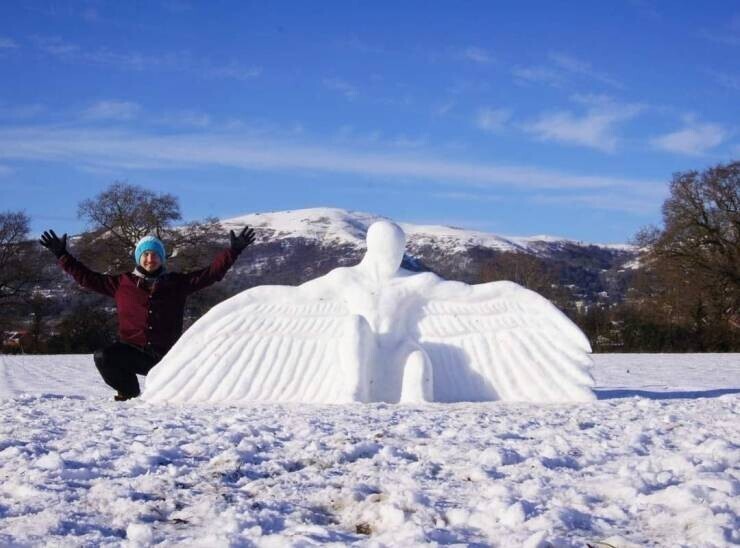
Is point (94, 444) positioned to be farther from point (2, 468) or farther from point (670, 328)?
point (670, 328)

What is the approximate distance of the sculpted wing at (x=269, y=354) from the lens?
23.9ft

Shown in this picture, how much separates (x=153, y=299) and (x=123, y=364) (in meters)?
0.68

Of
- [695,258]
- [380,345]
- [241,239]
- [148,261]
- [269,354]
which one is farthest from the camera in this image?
[695,258]

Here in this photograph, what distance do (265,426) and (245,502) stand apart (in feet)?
5.44

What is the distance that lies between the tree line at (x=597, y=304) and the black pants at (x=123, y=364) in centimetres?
2152

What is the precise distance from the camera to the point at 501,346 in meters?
7.61

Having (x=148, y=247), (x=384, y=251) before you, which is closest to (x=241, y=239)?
(x=148, y=247)

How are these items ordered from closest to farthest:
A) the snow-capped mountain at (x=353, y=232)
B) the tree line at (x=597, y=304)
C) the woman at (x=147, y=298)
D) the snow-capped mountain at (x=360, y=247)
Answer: the woman at (x=147, y=298) → the tree line at (x=597, y=304) → the snow-capped mountain at (x=360, y=247) → the snow-capped mountain at (x=353, y=232)

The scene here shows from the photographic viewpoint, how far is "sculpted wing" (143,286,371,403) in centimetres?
727

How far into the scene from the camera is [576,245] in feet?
351

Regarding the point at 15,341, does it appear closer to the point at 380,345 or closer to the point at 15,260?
the point at 15,260

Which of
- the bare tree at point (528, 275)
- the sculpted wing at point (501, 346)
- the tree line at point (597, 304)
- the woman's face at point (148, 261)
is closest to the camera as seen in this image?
the sculpted wing at point (501, 346)

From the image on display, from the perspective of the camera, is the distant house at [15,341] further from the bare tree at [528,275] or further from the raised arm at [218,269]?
the raised arm at [218,269]

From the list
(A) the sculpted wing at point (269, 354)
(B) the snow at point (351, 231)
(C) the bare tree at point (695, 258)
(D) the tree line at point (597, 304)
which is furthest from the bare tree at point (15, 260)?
(B) the snow at point (351, 231)
